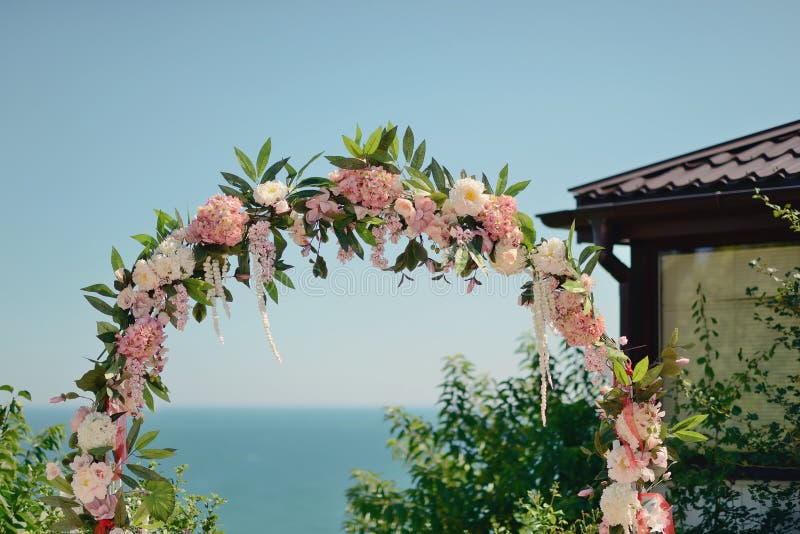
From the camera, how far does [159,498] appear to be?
3.12m

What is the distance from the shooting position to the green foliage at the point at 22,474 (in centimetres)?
480

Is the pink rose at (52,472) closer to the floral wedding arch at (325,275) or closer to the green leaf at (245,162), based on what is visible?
the floral wedding arch at (325,275)

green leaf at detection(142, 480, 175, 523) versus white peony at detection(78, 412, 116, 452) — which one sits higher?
white peony at detection(78, 412, 116, 452)

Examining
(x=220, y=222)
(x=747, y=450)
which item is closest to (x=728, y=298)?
(x=747, y=450)

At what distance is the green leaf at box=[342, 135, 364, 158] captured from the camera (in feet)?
10.7

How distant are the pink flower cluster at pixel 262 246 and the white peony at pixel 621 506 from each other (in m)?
1.62

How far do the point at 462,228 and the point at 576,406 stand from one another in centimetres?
408

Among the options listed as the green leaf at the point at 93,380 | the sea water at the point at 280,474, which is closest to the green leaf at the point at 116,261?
the green leaf at the point at 93,380

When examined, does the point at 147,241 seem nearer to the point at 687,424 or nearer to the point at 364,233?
the point at 364,233

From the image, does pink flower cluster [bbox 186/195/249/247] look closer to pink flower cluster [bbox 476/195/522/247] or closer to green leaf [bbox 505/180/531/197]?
pink flower cluster [bbox 476/195/522/247]

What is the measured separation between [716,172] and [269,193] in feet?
13.8

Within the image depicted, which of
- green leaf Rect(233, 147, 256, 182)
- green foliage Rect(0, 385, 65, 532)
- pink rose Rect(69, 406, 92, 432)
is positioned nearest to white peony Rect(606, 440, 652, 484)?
green leaf Rect(233, 147, 256, 182)

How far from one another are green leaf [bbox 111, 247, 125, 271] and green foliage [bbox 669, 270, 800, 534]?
148 inches

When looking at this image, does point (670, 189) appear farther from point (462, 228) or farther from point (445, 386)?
point (462, 228)
